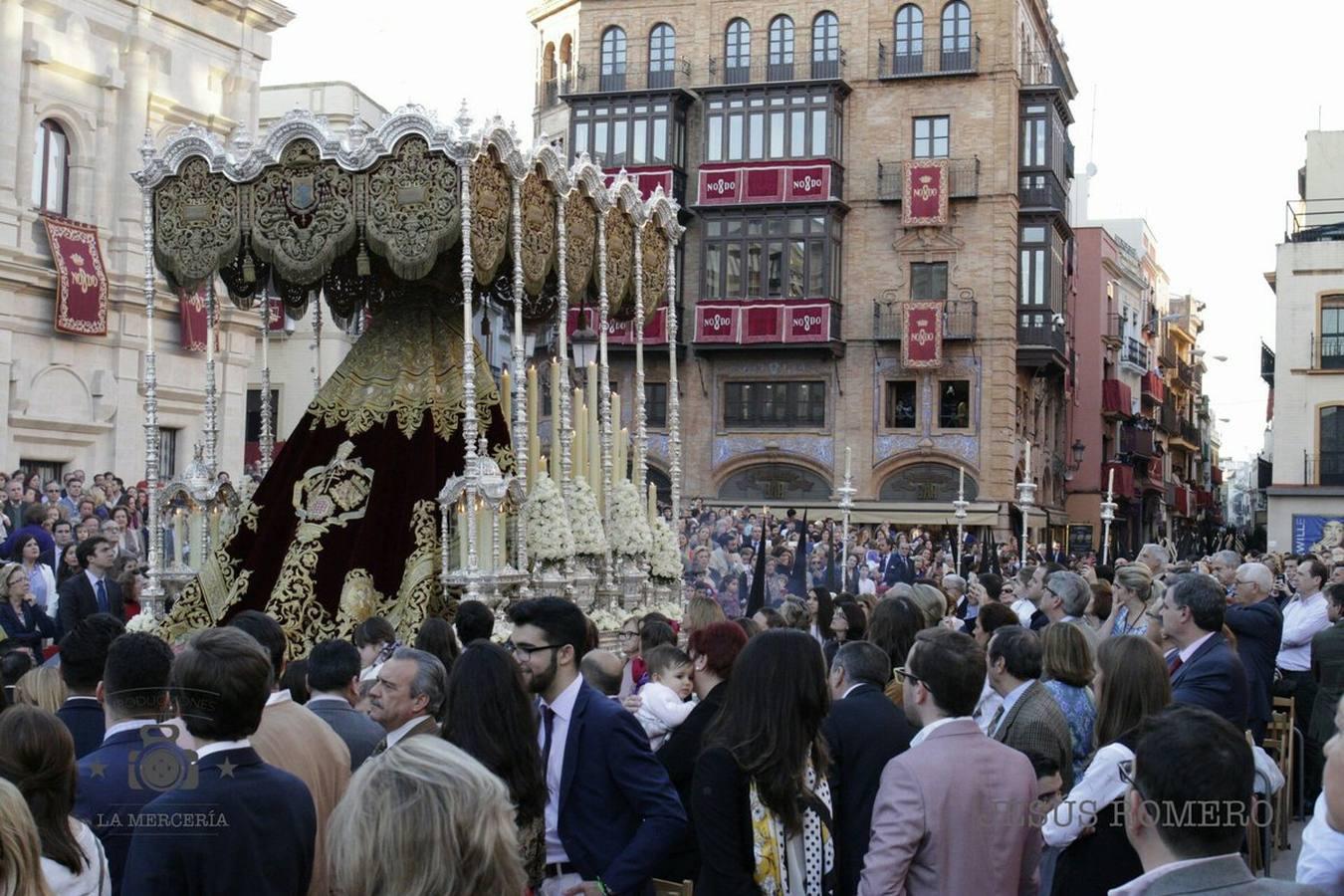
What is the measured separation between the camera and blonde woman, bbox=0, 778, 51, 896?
11.4ft

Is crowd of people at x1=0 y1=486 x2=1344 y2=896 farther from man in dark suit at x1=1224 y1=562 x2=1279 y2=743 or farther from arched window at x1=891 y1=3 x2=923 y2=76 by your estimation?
arched window at x1=891 y1=3 x2=923 y2=76

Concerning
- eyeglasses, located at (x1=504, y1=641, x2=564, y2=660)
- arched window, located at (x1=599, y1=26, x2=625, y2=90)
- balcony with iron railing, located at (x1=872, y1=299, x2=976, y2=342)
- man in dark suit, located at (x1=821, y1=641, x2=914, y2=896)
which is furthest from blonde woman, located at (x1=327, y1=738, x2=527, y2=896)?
arched window, located at (x1=599, y1=26, x2=625, y2=90)

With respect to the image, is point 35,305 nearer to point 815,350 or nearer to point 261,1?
point 261,1

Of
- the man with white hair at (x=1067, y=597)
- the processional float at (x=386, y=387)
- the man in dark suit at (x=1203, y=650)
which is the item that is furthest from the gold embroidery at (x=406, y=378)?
the man in dark suit at (x=1203, y=650)

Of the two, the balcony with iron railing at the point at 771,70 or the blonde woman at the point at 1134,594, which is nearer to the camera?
the blonde woman at the point at 1134,594

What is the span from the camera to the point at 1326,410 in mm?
39938

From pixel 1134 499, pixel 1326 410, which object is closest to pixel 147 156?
pixel 1326 410

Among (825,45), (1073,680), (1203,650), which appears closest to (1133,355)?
(825,45)

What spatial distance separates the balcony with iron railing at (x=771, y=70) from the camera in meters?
42.4

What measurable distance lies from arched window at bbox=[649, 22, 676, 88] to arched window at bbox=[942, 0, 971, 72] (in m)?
7.20

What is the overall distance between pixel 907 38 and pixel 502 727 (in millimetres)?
39635

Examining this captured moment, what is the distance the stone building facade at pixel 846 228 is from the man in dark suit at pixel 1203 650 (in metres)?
33.1

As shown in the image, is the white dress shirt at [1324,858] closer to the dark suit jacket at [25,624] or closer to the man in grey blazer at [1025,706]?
the man in grey blazer at [1025,706]

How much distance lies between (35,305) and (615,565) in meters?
15.5
